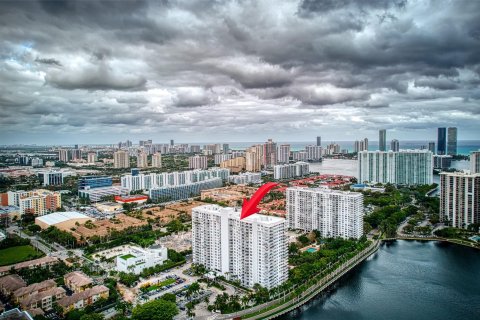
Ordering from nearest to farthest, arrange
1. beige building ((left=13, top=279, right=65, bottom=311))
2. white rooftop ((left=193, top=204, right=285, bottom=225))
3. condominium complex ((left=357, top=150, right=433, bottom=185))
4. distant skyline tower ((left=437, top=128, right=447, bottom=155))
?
beige building ((left=13, top=279, right=65, bottom=311)) → white rooftop ((left=193, top=204, right=285, bottom=225)) → condominium complex ((left=357, top=150, right=433, bottom=185)) → distant skyline tower ((left=437, top=128, right=447, bottom=155))

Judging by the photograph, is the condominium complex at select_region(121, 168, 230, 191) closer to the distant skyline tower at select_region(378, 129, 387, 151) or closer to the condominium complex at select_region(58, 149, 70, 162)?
the condominium complex at select_region(58, 149, 70, 162)

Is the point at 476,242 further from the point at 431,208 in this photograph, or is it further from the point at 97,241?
the point at 97,241

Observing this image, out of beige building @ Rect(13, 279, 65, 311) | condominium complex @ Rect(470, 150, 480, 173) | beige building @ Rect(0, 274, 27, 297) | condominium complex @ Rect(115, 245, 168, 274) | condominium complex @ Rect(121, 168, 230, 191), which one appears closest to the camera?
beige building @ Rect(13, 279, 65, 311)

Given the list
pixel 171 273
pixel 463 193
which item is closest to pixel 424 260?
pixel 463 193

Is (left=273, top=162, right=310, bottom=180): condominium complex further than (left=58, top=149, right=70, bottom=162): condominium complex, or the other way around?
(left=58, top=149, right=70, bottom=162): condominium complex

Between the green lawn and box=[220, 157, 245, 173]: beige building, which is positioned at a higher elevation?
box=[220, 157, 245, 173]: beige building

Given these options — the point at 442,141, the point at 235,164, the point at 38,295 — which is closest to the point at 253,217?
the point at 38,295

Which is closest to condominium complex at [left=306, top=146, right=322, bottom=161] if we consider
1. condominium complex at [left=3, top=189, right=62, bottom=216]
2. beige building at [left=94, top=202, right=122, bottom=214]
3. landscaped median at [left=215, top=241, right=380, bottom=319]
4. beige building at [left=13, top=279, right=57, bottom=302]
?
beige building at [left=94, top=202, right=122, bottom=214]
